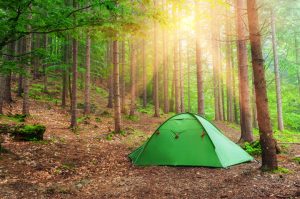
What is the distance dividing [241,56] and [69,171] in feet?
28.7

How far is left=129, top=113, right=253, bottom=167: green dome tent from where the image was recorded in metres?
8.58

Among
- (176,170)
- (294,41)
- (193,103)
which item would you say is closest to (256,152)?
(176,170)

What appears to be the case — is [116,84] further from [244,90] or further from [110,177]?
[110,177]

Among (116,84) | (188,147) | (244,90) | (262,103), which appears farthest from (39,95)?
(262,103)

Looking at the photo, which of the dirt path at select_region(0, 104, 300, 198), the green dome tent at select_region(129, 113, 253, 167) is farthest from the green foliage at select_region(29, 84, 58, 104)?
the green dome tent at select_region(129, 113, 253, 167)

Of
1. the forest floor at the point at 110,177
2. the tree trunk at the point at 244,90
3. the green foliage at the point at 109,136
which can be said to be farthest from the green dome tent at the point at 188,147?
the green foliage at the point at 109,136

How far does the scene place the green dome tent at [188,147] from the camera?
8578mm

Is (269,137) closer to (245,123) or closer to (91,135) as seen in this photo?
(245,123)

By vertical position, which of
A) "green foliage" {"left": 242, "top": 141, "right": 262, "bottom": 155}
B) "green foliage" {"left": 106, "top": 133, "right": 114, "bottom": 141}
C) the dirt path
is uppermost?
"green foliage" {"left": 106, "top": 133, "right": 114, "bottom": 141}

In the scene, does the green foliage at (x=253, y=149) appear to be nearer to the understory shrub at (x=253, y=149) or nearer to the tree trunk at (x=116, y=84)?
the understory shrub at (x=253, y=149)

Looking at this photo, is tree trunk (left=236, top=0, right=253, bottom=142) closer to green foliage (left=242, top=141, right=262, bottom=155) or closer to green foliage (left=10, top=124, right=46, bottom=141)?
green foliage (left=242, top=141, right=262, bottom=155)

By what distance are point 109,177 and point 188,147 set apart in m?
2.70

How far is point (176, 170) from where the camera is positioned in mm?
8273

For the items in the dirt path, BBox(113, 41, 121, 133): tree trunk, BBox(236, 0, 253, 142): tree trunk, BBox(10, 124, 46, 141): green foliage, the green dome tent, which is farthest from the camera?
BBox(113, 41, 121, 133): tree trunk
